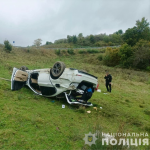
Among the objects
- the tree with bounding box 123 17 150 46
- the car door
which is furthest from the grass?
the tree with bounding box 123 17 150 46

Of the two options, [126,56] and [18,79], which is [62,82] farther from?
[126,56]

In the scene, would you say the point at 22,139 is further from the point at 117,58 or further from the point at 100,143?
the point at 117,58

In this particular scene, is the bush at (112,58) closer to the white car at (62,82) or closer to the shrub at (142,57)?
the shrub at (142,57)

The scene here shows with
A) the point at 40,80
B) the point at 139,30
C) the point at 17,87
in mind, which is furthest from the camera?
the point at 139,30

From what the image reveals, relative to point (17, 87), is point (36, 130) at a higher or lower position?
lower

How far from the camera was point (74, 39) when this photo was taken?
6141 cm

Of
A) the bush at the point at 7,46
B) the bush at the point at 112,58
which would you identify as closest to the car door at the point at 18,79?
the bush at the point at 7,46

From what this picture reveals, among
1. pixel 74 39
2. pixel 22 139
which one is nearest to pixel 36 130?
pixel 22 139

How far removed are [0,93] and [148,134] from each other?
20.3 ft

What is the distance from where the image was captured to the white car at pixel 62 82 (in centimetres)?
551

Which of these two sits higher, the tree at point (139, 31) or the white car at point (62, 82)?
the tree at point (139, 31)

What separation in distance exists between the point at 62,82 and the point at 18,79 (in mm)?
2972

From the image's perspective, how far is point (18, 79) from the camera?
23.9 ft

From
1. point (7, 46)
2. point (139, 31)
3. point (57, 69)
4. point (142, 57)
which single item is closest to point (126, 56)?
point (142, 57)
